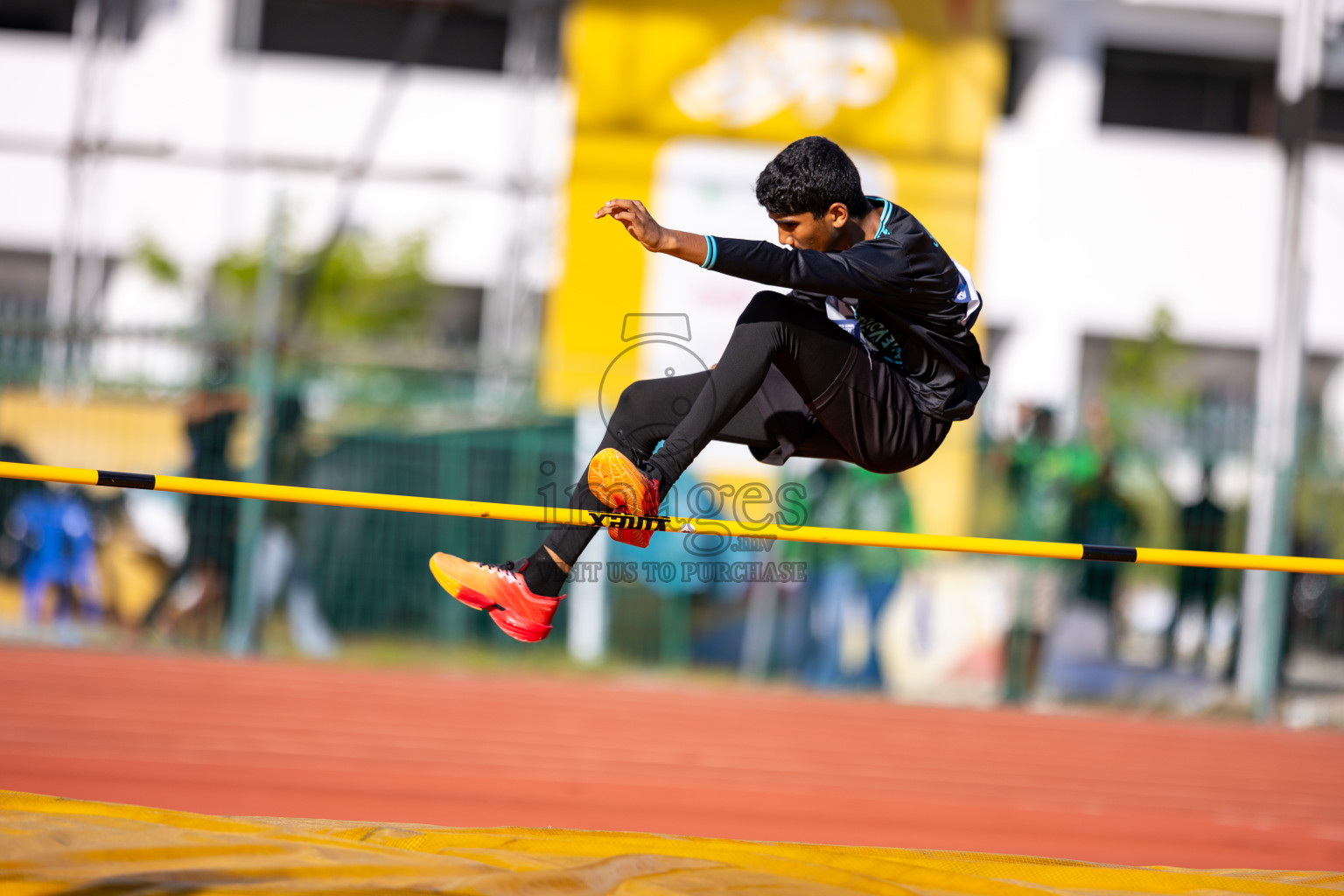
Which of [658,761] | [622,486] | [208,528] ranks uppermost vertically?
[622,486]

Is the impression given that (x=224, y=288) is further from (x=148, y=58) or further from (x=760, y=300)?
(x=760, y=300)

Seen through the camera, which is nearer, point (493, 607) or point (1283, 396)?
point (493, 607)

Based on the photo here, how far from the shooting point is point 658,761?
6473 millimetres

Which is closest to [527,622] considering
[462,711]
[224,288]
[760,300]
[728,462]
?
[760,300]

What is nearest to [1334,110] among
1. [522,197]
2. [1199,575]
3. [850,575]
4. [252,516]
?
[1199,575]

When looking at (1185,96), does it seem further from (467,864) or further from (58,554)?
A: (467,864)

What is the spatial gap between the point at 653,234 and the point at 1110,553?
1883 millimetres

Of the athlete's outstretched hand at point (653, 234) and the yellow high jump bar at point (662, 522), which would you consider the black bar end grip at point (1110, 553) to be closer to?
the yellow high jump bar at point (662, 522)

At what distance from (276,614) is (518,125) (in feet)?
30.8

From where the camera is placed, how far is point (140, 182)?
1756cm

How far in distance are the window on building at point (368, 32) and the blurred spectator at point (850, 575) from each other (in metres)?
10.7

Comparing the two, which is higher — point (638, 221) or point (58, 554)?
point (638, 221)

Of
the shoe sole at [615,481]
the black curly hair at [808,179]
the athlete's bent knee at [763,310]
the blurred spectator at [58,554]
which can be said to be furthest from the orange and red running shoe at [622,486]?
the blurred spectator at [58,554]

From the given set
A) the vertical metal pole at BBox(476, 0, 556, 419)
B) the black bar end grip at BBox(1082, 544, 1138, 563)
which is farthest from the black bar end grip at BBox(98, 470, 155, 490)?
the vertical metal pole at BBox(476, 0, 556, 419)
